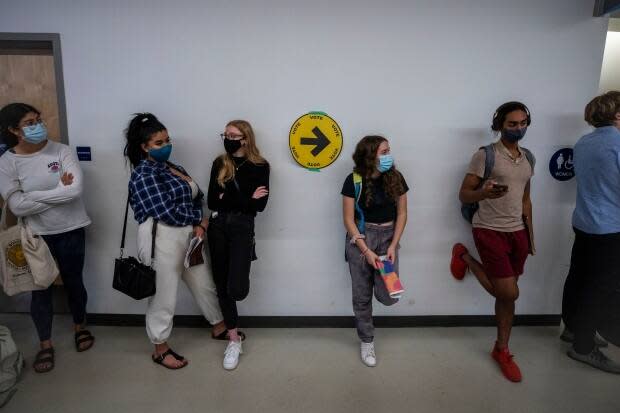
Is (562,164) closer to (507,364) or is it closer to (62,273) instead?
(507,364)

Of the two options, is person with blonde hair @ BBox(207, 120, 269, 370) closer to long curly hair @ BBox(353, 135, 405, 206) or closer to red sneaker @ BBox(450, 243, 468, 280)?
long curly hair @ BBox(353, 135, 405, 206)

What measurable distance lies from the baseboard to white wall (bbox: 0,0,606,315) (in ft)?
1.26

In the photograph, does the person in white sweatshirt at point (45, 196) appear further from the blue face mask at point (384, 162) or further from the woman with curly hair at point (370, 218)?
the blue face mask at point (384, 162)

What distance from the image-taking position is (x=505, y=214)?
7.67ft

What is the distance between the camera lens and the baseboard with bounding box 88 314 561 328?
288 cm

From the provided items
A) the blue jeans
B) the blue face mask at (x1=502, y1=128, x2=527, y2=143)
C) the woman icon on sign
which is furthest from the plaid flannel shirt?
the woman icon on sign

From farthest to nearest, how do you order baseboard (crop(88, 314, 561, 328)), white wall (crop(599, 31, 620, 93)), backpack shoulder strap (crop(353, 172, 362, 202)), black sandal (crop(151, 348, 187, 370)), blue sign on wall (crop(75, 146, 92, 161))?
1. white wall (crop(599, 31, 620, 93))
2. baseboard (crop(88, 314, 561, 328))
3. blue sign on wall (crop(75, 146, 92, 161))
4. black sandal (crop(151, 348, 187, 370))
5. backpack shoulder strap (crop(353, 172, 362, 202))

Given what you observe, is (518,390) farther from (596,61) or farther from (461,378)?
(596,61)

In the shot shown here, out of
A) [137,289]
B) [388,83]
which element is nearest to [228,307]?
[137,289]

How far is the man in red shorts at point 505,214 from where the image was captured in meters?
2.28

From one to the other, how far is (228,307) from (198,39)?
183 centimetres

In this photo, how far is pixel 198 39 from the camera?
8.22 feet

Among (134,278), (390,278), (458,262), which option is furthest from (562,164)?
(134,278)

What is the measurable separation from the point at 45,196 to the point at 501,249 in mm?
2833
